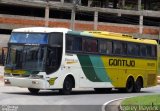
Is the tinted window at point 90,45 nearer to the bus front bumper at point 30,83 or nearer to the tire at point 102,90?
the tire at point 102,90

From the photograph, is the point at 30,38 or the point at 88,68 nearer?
the point at 30,38

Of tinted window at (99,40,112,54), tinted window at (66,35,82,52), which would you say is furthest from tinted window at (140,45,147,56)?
tinted window at (66,35,82,52)

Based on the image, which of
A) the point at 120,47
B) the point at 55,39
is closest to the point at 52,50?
the point at 55,39

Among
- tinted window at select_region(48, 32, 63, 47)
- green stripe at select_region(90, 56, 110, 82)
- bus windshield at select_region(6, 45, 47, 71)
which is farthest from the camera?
green stripe at select_region(90, 56, 110, 82)

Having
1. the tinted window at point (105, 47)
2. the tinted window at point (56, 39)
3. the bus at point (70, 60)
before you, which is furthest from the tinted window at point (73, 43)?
the tinted window at point (105, 47)

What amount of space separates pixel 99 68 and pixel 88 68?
1.11m

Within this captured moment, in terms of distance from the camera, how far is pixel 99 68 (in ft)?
98.1

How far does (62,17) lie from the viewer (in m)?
77.7

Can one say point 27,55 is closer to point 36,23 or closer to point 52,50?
point 52,50

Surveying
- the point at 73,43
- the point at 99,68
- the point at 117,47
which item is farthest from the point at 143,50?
the point at 73,43

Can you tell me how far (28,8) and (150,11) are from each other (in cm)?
1862

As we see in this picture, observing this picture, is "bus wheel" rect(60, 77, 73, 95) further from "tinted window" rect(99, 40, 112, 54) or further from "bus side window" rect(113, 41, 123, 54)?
"bus side window" rect(113, 41, 123, 54)

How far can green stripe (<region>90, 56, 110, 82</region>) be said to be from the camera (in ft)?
96.2

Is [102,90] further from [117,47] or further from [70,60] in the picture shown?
[70,60]
